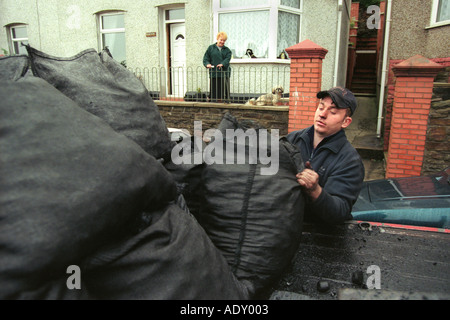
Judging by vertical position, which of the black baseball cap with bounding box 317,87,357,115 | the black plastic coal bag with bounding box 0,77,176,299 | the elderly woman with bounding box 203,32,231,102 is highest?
the elderly woman with bounding box 203,32,231,102

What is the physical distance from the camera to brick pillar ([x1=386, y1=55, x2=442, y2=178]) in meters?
5.41

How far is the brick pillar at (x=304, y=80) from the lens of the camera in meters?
6.36

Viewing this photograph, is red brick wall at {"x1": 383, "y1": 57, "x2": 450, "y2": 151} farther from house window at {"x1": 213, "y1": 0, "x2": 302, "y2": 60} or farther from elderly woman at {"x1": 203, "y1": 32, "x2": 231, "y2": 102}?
elderly woman at {"x1": 203, "y1": 32, "x2": 231, "y2": 102}

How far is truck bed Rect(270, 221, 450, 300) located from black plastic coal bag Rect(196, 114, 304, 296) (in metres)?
0.14

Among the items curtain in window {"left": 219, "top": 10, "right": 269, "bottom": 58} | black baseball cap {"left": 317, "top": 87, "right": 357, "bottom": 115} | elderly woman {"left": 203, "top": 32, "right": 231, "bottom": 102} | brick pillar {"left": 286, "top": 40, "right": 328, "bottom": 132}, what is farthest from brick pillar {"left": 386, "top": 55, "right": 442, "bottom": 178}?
curtain in window {"left": 219, "top": 10, "right": 269, "bottom": 58}

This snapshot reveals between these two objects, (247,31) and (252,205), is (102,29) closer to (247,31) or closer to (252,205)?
(247,31)

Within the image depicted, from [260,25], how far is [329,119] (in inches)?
294

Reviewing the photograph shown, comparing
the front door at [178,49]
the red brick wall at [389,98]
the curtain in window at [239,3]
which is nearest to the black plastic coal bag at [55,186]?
the red brick wall at [389,98]

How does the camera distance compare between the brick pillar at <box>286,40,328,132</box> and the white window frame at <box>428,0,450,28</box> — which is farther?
the white window frame at <box>428,0,450,28</box>

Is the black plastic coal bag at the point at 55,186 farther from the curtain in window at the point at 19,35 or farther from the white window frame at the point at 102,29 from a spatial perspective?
the curtain in window at the point at 19,35

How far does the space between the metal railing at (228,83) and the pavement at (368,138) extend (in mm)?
2197

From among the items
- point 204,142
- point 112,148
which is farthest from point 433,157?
point 112,148

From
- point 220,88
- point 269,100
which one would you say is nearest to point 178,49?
point 220,88
